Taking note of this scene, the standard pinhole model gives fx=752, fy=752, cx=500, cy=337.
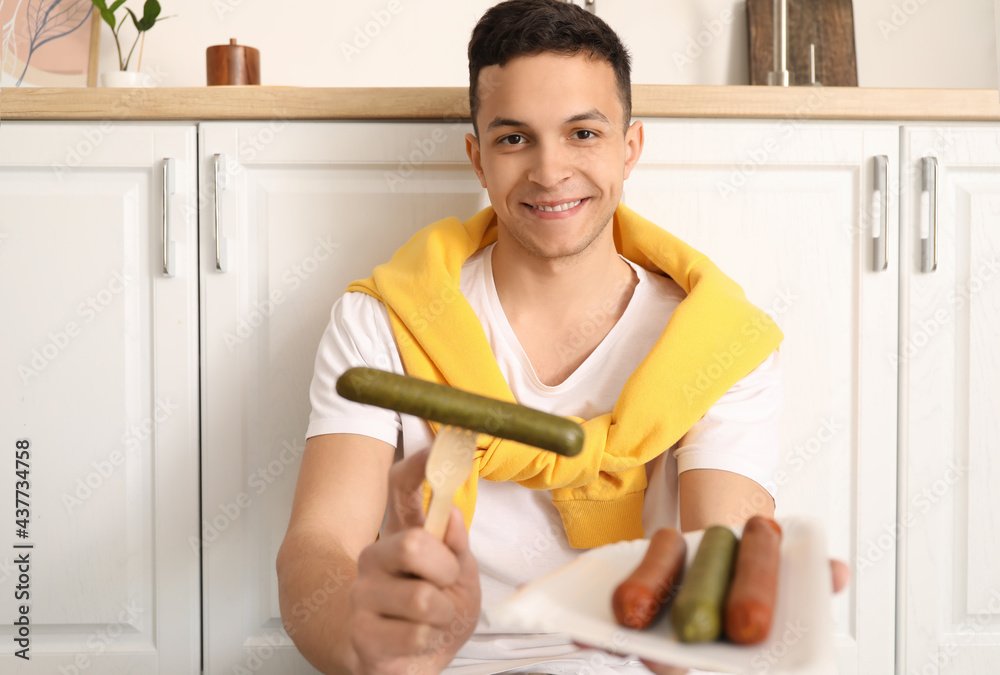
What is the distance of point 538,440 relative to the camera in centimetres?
53

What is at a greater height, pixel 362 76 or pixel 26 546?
pixel 362 76

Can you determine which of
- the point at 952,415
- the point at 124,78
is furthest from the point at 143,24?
the point at 952,415

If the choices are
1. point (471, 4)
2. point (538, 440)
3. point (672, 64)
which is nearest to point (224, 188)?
point (471, 4)

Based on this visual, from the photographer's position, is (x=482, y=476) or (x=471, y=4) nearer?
(x=482, y=476)

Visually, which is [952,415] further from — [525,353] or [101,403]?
[101,403]

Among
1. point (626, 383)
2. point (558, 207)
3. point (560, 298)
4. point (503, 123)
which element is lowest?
point (626, 383)

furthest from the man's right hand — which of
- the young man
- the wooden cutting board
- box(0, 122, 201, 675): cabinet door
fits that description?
the wooden cutting board

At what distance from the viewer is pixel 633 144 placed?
1.06 metres

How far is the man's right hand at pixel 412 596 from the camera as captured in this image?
0.54 meters

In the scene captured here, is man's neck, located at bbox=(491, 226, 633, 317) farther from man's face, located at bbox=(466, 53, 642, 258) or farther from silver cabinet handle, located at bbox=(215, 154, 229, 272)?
silver cabinet handle, located at bbox=(215, 154, 229, 272)

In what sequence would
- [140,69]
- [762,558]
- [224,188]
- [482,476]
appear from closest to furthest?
[762,558]
[482,476]
[224,188]
[140,69]

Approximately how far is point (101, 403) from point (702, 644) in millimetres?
965

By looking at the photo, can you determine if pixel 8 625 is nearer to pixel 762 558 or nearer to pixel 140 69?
pixel 140 69

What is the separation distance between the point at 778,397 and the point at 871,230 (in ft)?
1.04
